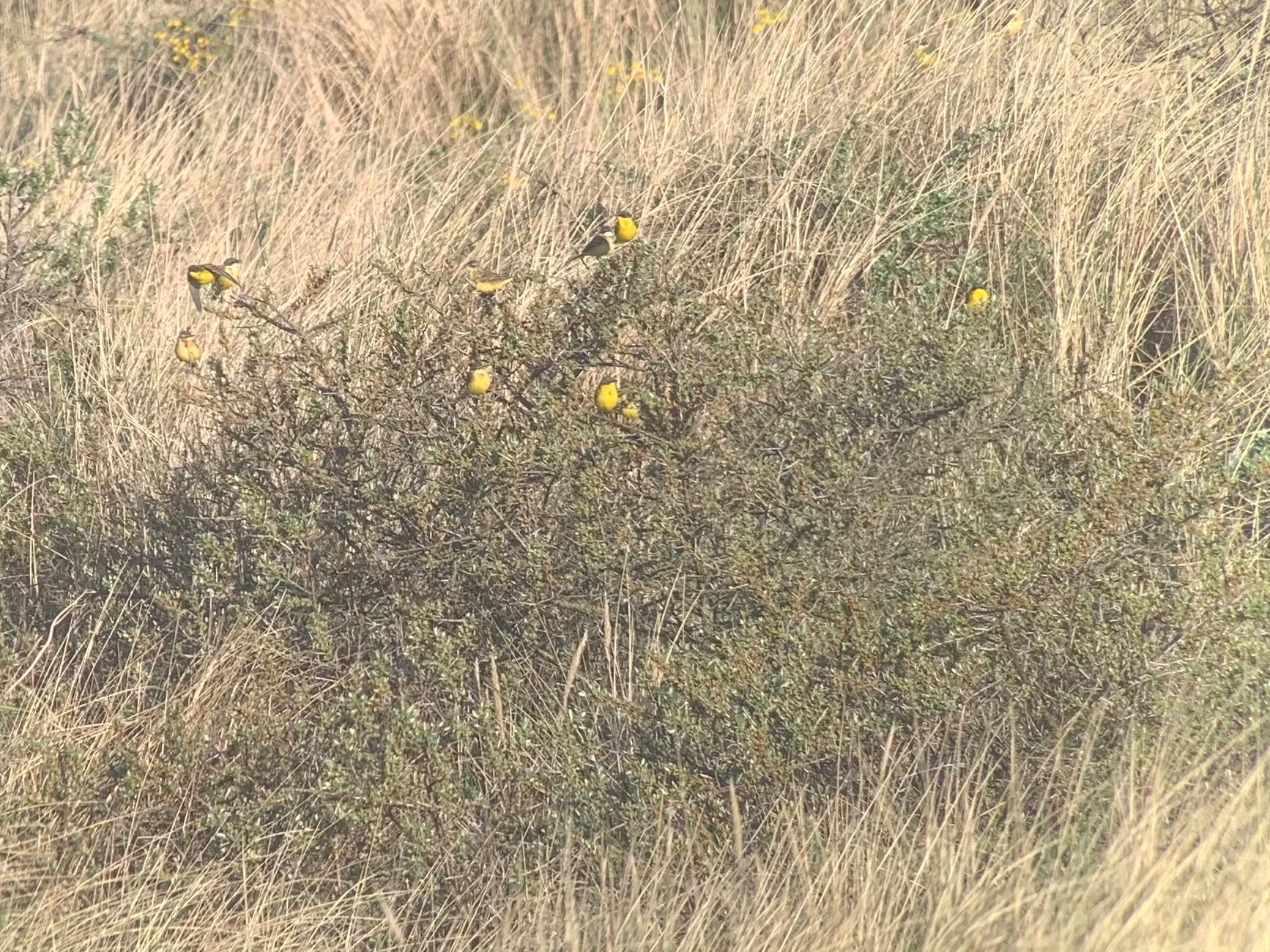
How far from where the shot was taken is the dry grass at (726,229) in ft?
7.56

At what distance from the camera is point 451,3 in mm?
5578

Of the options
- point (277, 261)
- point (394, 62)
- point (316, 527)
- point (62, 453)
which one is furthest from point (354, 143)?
point (316, 527)

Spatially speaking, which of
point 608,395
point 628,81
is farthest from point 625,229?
point 628,81

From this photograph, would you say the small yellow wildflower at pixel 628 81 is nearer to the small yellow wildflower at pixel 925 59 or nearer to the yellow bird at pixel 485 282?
the small yellow wildflower at pixel 925 59

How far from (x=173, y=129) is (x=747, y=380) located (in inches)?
115

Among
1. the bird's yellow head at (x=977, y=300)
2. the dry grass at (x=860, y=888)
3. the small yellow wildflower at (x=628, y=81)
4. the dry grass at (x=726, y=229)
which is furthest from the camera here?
the small yellow wildflower at (x=628, y=81)

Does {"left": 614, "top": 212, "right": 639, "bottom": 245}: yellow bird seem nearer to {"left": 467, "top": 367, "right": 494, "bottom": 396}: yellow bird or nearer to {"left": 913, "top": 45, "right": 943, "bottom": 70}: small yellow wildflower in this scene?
{"left": 467, "top": 367, "right": 494, "bottom": 396}: yellow bird

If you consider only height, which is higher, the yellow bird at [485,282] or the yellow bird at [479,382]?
the yellow bird at [485,282]

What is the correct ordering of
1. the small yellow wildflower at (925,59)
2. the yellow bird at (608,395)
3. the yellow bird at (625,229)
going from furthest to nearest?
the small yellow wildflower at (925,59), the yellow bird at (625,229), the yellow bird at (608,395)

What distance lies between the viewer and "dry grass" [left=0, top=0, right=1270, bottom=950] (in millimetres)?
2305

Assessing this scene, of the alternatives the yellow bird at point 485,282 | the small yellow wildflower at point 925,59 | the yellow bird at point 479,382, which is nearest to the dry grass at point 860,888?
the yellow bird at point 479,382

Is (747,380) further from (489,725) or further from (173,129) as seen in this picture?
(173,129)

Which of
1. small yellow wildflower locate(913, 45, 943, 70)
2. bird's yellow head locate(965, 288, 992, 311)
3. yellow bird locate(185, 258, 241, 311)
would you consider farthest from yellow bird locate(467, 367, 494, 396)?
small yellow wildflower locate(913, 45, 943, 70)

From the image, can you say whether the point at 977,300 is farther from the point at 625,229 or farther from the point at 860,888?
the point at 860,888
